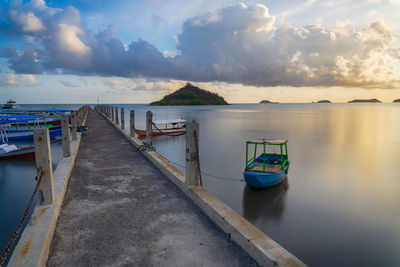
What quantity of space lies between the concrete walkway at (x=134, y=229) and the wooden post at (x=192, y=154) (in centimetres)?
49

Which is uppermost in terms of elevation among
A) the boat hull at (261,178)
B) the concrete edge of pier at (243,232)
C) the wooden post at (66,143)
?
the wooden post at (66,143)

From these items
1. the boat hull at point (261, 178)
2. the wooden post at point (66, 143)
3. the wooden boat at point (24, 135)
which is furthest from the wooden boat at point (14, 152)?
the boat hull at point (261, 178)

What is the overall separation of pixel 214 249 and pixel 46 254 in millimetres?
2507

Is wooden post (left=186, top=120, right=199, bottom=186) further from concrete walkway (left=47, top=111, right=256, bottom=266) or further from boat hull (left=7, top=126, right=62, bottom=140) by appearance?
boat hull (left=7, top=126, right=62, bottom=140)

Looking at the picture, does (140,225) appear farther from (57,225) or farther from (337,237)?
(337,237)

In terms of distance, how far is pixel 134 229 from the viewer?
4.36m

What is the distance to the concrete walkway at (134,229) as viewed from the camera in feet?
11.8

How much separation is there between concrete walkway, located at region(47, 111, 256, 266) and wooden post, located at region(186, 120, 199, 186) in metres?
0.49

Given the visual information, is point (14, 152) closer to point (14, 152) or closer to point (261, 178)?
point (14, 152)

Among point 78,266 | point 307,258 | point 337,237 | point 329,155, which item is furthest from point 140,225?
point 329,155

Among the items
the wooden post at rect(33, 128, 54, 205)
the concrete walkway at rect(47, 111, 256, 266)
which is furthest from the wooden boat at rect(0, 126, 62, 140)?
the wooden post at rect(33, 128, 54, 205)

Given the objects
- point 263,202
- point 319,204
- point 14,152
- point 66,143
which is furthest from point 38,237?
point 14,152

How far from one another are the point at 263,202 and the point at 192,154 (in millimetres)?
8022

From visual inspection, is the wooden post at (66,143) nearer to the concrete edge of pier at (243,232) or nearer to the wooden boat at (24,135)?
the concrete edge of pier at (243,232)
